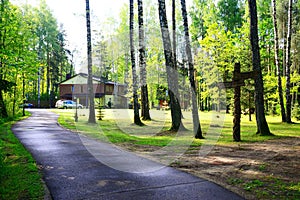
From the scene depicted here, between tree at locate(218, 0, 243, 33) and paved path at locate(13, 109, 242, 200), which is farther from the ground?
tree at locate(218, 0, 243, 33)

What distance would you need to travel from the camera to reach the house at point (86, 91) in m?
45.2

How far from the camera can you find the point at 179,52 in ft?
123

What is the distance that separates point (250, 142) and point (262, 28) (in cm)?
2533

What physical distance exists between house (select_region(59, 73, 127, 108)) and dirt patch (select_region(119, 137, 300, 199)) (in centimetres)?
3642

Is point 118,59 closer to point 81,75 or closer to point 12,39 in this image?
point 81,75

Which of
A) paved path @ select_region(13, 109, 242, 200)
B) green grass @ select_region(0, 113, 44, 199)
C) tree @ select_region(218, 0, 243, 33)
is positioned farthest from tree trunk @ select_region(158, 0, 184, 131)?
tree @ select_region(218, 0, 243, 33)

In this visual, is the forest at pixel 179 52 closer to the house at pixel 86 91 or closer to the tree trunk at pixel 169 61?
the tree trunk at pixel 169 61

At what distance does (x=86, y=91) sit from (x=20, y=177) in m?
41.2

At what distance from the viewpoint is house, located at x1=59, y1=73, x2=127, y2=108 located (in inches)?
1779

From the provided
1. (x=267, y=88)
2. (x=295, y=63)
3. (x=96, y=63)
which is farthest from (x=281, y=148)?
(x=96, y=63)

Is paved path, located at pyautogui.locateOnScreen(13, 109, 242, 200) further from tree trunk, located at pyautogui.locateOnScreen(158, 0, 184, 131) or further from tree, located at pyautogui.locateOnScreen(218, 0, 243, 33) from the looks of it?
tree, located at pyautogui.locateOnScreen(218, 0, 243, 33)

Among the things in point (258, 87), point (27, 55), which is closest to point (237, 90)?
point (258, 87)

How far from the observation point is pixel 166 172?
594 centimetres

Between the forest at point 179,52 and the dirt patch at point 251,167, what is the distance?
10.6 feet
